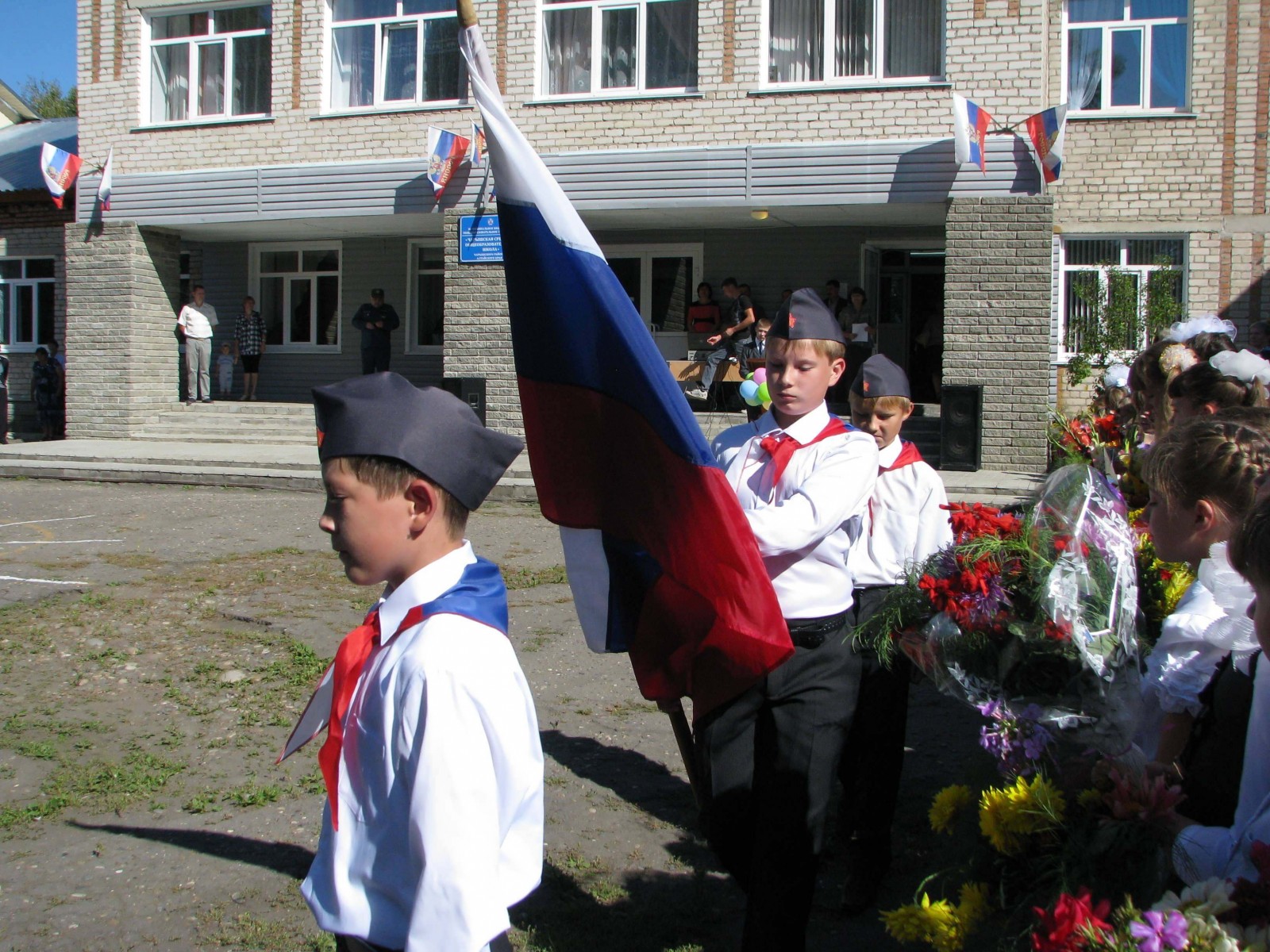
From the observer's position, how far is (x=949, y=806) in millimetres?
2670

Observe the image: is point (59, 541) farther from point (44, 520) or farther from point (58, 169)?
point (58, 169)

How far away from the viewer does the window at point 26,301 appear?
22.9 meters

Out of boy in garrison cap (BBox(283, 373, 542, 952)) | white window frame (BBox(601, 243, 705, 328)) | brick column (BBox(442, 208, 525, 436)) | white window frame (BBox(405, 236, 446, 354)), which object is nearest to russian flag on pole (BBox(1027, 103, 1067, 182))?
white window frame (BBox(601, 243, 705, 328))

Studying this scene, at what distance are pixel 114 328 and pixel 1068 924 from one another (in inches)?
804

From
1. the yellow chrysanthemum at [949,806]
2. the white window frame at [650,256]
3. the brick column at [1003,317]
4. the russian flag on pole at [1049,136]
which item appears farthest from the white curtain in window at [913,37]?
the yellow chrysanthemum at [949,806]

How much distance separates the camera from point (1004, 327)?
1542cm

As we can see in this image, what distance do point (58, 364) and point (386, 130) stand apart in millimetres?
8404

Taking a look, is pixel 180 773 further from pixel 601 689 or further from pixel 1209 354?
pixel 1209 354

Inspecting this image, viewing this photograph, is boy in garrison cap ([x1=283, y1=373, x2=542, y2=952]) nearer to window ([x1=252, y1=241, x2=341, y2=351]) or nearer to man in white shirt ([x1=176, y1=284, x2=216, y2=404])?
man in white shirt ([x1=176, y1=284, x2=216, y2=404])

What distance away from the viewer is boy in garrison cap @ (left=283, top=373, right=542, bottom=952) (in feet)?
5.85

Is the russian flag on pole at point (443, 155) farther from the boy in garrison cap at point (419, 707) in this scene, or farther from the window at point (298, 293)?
the boy in garrison cap at point (419, 707)

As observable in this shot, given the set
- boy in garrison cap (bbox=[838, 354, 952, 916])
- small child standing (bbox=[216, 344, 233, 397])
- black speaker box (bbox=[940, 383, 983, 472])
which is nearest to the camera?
boy in garrison cap (bbox=[838, 354, 952, 916])

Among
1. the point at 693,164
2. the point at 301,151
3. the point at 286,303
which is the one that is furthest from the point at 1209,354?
the point at 286,303

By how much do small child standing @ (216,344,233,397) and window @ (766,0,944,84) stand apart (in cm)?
1141
